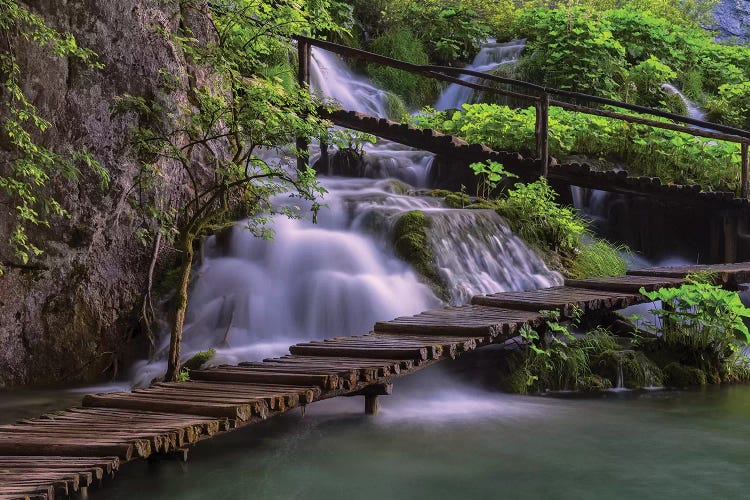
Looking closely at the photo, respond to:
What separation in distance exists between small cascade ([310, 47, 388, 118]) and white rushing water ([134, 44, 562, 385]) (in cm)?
464

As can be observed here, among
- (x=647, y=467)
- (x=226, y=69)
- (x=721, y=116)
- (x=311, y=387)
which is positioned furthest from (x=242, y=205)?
(x=721, y=116)

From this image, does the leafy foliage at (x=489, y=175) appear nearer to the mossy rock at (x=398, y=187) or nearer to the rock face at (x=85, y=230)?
the mossy rock at (x=398, y=187)

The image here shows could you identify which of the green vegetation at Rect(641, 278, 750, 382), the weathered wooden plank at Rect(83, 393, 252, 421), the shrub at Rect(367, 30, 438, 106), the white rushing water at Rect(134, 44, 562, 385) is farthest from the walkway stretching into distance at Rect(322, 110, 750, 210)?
the weathered wooden plank at Rect(83, 393, 252, 421)

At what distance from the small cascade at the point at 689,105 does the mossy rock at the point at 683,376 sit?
9.62m

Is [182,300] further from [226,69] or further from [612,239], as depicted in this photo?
[612,239]

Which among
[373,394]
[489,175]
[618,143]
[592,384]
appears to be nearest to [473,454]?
[373,394]

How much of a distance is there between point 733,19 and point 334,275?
20.9 m

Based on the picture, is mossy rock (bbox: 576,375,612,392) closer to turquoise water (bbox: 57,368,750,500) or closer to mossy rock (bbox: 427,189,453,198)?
turquoise water (bbox: 57,368,750,500)

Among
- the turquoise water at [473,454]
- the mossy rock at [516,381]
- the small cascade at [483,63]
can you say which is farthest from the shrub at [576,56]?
the turquoise water at [473,454]

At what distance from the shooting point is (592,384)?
6.71m

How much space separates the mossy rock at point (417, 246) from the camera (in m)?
7.86

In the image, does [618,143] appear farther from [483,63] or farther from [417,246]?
Answer: [417,246]

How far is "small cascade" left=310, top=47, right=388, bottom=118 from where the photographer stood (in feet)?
44.9

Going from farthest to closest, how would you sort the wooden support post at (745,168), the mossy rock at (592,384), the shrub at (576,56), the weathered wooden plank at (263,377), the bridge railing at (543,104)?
the shrub at (576,56), the wooden support post at (745,168), the bridge railing at (543,104), the mossy rock at (592,384), the weathered wooden plank at (263,377)
